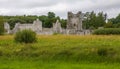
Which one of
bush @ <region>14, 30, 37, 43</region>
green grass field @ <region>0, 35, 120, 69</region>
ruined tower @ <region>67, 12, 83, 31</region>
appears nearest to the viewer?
green grass field @ <region>0, 35, 120, 69</region>

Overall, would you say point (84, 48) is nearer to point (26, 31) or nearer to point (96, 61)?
point (96, 61)

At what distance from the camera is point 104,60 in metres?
24.9

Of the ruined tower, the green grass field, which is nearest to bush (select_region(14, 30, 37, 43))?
the green grass field

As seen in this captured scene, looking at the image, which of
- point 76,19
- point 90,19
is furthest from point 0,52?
point 90,19

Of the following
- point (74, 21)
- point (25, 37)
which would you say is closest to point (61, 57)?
point (25, 37)

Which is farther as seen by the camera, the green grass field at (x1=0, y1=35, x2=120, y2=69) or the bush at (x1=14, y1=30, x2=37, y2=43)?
the bush at (x1=14, y1=30, x2=37, y2=43)

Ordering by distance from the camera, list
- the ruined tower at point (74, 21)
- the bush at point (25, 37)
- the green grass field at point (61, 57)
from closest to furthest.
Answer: the green grass field at point (61, 57), the bush at point (25, 37), the ruined tower at point (74, 21)

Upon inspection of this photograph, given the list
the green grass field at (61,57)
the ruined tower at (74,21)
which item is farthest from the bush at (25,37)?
the ruined tower at (74,21)

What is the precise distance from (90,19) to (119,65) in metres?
114

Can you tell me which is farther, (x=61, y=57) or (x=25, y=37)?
(x=25, y=37)

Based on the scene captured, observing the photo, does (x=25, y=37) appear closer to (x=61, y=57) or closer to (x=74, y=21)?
(x=61, y=57)

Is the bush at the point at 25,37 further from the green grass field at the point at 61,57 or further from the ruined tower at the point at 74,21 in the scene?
the ruined tower at the point at 74,21

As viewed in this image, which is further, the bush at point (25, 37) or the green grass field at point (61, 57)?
the bush at point (25, 37)

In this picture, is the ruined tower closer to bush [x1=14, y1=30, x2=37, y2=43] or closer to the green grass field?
bush [x1=14, y1=30, x2=37, y2=43]
